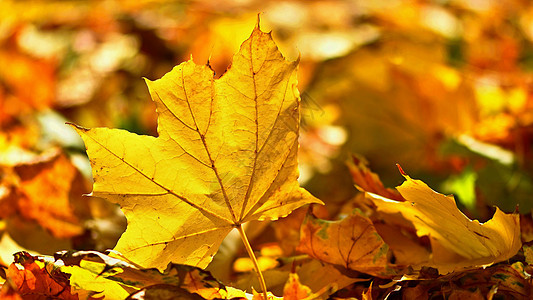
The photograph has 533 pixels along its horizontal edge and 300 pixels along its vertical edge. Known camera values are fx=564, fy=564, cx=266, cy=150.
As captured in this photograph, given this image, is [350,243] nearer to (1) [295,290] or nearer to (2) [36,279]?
(1) [295,290]

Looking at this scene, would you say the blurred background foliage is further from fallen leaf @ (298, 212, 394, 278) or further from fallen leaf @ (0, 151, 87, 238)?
fallen leaf @ (298, 212, 394, 278)

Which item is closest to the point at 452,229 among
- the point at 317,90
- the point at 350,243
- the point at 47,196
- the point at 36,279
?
the point at 350,243

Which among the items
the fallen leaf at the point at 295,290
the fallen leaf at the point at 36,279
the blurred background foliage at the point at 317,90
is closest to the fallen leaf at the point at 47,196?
the blurred background foliage at the point at 317,90

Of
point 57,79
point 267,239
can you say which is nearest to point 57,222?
point 267,239

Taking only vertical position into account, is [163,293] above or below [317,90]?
above

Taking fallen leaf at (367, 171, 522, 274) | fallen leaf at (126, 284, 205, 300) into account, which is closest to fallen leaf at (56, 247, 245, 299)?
fallen leaf at (126, 284, 205, 300)

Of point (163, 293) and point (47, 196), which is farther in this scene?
point (47, 196)

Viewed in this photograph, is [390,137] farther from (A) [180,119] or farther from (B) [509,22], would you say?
(B) [509,22]

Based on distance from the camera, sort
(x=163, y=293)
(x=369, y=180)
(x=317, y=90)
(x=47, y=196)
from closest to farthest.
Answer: (x=163, y=293) < (x=369, y=180) < (x=47, y=196) < (x=317, y=90)
